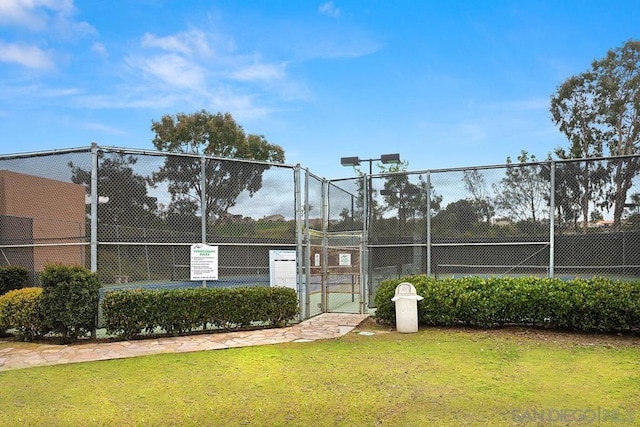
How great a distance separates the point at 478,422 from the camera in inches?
152

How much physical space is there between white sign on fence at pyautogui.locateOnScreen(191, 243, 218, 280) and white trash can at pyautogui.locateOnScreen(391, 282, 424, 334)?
11.1 feet

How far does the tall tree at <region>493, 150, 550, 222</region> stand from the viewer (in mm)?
9008

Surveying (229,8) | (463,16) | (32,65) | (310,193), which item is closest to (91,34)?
(32,65)

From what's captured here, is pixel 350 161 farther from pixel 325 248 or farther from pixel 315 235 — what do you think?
pixel 315 235

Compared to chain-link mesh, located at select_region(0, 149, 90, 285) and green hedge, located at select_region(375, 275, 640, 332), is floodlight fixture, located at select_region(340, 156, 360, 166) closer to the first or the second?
green hedge, located at select_region(375, 275, 640, 332)

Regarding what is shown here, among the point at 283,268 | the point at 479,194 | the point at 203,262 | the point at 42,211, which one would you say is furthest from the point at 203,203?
the point at 479,194

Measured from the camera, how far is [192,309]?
7.81 m

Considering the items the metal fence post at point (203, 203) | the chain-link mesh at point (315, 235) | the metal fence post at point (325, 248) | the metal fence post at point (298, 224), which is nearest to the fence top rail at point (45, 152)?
the metal fence post at point (203, 203)

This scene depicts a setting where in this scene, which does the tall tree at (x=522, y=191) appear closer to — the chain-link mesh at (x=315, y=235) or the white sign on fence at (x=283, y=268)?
the chain-link mesh at (x=315, y=235)

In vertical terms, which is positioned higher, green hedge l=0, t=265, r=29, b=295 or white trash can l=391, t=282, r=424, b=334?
green hedge l=0, t=265, r=29, b=295

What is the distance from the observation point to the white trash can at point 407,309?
Result: 8086 mm

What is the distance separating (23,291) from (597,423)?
8194 millimetres

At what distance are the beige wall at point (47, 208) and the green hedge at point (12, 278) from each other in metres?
0.25

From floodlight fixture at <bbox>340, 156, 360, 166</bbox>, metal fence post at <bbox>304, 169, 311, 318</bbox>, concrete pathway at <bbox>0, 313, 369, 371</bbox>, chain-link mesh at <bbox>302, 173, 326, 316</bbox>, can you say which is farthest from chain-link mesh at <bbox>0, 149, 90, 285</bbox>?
floodlight fixture at <bbox>340, 156, 360, 166</bbox>
